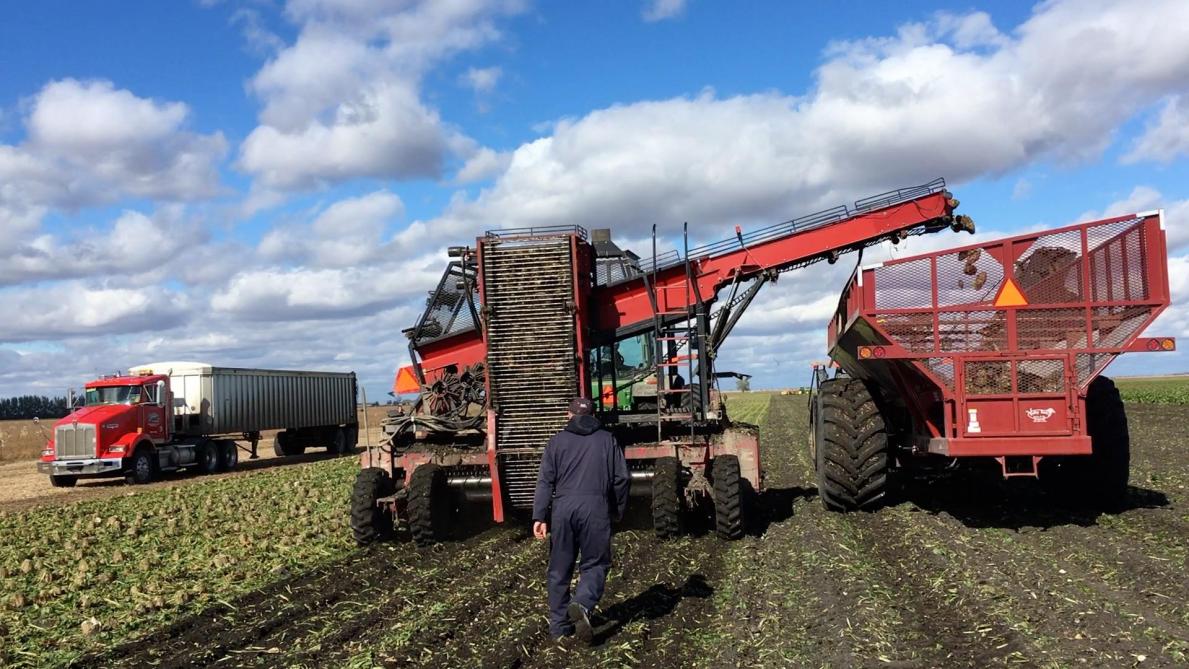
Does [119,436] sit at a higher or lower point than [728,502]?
higher

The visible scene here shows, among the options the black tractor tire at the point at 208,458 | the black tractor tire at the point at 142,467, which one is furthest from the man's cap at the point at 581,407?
the black tractor tire at the point at 208,458

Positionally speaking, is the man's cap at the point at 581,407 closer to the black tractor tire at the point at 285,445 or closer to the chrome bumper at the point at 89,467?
the chrome bumper at the point at 89,467

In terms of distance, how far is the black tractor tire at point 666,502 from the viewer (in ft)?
33.0

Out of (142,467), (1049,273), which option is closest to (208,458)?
(142,467)

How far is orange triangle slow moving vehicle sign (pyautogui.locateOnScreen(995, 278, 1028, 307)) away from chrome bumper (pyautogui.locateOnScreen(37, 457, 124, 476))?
2162cm

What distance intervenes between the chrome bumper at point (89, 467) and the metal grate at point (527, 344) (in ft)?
55.6

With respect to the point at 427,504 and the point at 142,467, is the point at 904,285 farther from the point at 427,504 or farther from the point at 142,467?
the point at 142,467

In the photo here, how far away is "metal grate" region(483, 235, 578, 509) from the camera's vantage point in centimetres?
1059

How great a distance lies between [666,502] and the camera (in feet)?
33.1

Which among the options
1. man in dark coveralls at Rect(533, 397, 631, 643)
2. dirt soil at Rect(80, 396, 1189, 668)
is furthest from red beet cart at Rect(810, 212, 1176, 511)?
man in dark coveralls at Rect(533, 397, 631, 643)

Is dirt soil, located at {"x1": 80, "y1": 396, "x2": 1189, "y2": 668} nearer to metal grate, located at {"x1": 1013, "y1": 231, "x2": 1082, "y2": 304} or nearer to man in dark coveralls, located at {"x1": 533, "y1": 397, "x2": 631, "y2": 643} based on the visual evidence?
man in dark coveralls, located at {"x1": 533, "y1": 397, "x2": 631, "y2": 643}

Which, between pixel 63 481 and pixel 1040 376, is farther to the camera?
pixel 63 481

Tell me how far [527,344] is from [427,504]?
2116 mm

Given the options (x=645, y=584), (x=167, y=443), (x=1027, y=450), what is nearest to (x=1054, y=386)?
(x=1027, y=450)
